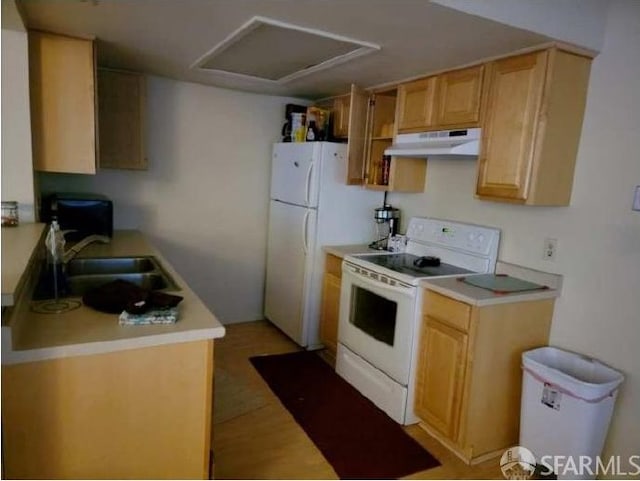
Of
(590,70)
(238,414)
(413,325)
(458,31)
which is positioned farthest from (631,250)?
(238,414)

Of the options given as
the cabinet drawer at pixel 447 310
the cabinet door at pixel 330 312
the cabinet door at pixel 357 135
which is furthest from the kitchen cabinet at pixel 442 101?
the cabinet door at pixel 330 312

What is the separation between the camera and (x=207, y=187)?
3648mm

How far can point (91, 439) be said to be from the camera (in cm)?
137

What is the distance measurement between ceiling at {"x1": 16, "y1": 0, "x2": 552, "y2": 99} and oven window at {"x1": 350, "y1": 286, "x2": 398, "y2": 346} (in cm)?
140

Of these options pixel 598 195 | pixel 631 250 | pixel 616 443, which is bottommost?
pixel 616 443

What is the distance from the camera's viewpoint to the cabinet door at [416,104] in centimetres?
267

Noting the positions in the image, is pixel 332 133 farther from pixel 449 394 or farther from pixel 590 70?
pixel 449 394

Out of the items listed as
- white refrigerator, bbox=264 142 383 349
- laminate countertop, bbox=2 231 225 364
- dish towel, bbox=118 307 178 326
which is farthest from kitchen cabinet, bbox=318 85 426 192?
dish towel, bbox=118 307 178 326

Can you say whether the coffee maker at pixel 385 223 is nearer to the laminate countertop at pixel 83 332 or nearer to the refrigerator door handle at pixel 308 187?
the refrigerator door handle at pixel 308 187

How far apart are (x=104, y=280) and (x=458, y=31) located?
201 cm

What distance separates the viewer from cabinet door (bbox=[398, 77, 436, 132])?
2.67 m

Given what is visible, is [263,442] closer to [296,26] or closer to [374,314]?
[374,314]

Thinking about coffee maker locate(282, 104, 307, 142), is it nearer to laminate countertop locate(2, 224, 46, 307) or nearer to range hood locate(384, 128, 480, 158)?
range hood locate(384, 128, 480, 158)

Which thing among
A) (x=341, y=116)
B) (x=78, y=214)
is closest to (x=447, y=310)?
(x=341, y=116)
